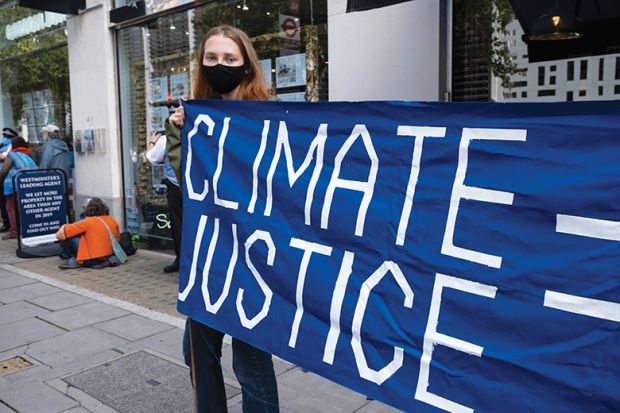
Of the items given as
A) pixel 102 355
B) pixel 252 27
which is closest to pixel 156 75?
pixel 252 27

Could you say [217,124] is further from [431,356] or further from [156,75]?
[156,75]

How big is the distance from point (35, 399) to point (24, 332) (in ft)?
4.85

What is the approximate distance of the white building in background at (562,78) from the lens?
14.1 ft

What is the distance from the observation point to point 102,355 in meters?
4.20

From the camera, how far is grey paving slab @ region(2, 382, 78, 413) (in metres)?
3.39

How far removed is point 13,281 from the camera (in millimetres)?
6656

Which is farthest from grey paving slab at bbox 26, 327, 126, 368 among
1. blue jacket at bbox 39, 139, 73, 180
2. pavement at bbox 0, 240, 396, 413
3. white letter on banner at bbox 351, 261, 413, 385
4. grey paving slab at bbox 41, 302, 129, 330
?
blue jacket at bbox 39, 139, 73, 180

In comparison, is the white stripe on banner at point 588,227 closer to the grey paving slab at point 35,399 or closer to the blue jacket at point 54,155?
the grey paving slab at point 35,399

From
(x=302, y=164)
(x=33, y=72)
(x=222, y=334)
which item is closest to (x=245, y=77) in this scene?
(x=302, y=164)

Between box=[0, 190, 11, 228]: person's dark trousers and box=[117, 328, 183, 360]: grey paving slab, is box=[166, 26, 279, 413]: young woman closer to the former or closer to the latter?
box=[117, 328, 183, 360]: grey paving slab

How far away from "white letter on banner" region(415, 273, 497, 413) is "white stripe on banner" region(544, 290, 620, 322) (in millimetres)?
172

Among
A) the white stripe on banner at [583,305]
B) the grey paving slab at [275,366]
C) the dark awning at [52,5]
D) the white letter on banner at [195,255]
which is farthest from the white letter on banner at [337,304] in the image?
the dark awning at [52,5]

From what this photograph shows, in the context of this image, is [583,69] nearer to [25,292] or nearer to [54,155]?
[25,292]

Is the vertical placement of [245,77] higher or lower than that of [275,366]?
higher
